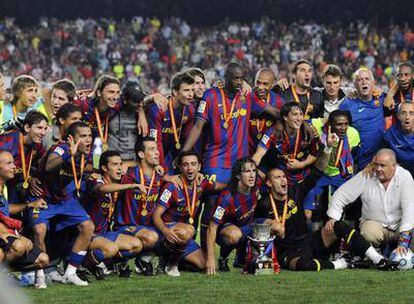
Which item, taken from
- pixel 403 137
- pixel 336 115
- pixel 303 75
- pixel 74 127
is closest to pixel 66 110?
pixel 74 127

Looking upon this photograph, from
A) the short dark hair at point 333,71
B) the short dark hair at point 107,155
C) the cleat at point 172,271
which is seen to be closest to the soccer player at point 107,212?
the short dark hair at point 107,155

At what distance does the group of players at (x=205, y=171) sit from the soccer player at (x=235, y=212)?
0.04ft

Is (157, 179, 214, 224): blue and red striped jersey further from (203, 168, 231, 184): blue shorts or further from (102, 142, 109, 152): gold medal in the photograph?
(102, 142, 109, 152): gold medal

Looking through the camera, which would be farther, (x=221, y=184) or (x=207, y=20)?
(x=207, y=20)

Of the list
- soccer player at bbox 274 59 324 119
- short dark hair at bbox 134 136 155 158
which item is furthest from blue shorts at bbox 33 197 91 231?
soccer player at bbox 274 59 324 119

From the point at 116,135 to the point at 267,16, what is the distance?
27030 mm

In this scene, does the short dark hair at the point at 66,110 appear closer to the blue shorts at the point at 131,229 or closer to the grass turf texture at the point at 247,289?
the blue shorts at the point at 131,229

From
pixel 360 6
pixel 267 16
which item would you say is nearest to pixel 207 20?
pixel 267 16

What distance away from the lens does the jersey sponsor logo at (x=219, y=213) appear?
8156 mm

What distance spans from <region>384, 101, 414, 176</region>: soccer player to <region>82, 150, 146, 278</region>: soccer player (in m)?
2.41

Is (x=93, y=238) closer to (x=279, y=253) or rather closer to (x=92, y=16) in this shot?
(x=279, y=253)

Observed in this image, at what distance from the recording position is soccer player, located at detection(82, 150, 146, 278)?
764cm

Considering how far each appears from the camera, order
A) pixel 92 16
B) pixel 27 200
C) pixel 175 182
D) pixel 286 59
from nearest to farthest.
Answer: pixel 27 200
pixel 175 182
pixel 286 59
pixel 92 16

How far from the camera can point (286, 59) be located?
1278 inches
